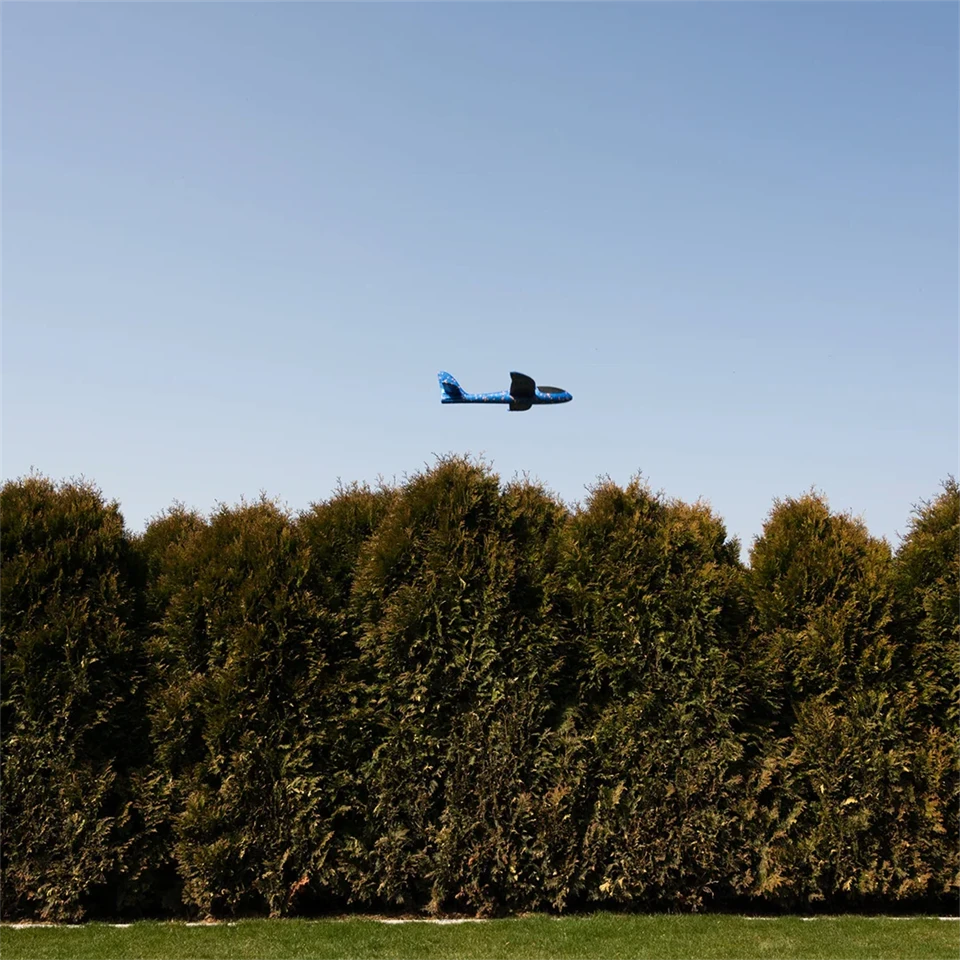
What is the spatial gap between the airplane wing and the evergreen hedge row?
464 inches

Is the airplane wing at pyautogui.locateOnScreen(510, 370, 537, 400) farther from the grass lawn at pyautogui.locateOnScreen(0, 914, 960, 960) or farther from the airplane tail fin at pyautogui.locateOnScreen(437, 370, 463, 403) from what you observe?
the grass lawn at pyautogui.locateOnScreen(0, 914, 960, 960)

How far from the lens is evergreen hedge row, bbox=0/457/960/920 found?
9914mm

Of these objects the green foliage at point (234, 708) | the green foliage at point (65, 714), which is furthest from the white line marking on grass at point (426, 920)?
the green foliage at point (65, 714)

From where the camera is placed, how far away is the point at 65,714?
392 inches

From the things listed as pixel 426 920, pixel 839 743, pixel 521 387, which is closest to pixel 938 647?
pixel 839 743

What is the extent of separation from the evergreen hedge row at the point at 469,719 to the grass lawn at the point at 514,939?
465mm

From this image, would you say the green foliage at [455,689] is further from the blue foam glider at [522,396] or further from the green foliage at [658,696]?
the blue foam glider at [522,396]

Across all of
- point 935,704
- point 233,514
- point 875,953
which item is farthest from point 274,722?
point 935,704

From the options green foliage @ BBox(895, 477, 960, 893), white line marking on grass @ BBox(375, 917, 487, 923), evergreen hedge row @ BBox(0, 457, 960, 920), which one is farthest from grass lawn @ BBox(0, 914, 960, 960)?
green foliage @ BBox(895, 477, 960, 893)

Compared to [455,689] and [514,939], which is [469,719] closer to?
[455,689]

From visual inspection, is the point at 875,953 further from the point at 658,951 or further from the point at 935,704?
the point at 935,704

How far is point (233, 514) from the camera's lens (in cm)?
1095

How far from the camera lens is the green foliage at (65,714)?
982 centimetres

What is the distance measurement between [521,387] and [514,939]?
15142 mm
